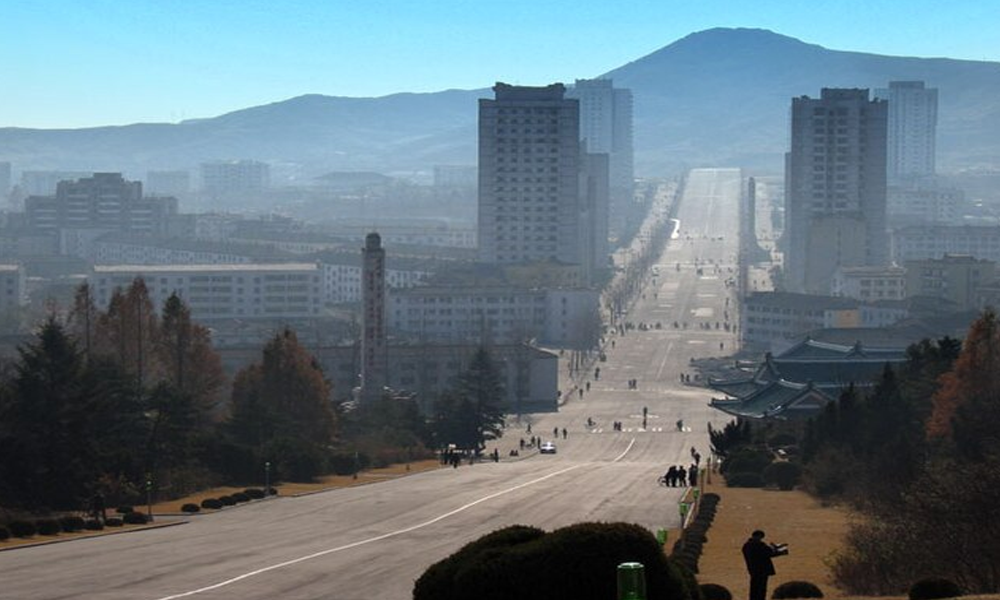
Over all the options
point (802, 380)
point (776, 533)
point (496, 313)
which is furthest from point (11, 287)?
point (776, 533)

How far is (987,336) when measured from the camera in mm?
47375

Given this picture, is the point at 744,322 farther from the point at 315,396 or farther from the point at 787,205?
the point at 315,396

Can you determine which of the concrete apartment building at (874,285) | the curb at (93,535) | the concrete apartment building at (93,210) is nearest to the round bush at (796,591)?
the curb at (93,535)

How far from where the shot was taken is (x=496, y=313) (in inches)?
4678

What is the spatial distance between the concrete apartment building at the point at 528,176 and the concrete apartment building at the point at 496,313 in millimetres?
21827

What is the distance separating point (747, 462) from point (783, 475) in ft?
7.88

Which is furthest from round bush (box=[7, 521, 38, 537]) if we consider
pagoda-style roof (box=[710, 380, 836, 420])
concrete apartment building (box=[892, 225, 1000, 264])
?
concrete apartment building (box=[892, 225, 1000, 264])

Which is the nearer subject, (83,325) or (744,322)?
(83,325)

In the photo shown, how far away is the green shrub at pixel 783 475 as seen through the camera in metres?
45.8

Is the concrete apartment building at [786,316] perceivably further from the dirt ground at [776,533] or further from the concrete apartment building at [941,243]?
the dirt ground at [776,533]

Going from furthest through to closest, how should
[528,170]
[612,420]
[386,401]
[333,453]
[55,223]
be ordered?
[55,223], [528,170], [612,420], [386,401], [333,453]

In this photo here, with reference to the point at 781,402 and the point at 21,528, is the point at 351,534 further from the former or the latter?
the point at 781,402

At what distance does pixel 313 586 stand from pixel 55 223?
164 meters

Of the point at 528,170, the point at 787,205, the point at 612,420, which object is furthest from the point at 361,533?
the point at 787,205
